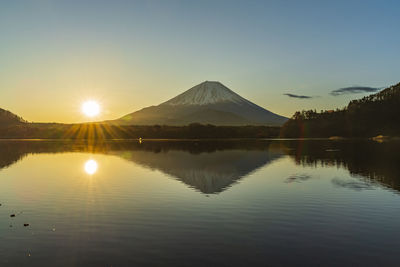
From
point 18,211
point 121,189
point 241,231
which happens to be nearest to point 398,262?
point 241,231

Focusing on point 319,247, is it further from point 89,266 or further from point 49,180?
point 49,180

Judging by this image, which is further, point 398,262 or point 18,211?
point 18,211

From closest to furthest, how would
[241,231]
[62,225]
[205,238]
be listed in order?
[205,238] < [241,231] < [62,225]

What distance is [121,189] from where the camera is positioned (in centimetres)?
3359

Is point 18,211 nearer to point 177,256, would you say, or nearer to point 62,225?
point 62,225

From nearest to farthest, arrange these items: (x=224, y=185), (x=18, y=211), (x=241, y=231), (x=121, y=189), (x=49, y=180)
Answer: (x=241, y=231), (x=18, y=211), (x=121, y=189), (x=224, y=185), (x=49, y=180)

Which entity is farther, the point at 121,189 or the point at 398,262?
the point at 121,189

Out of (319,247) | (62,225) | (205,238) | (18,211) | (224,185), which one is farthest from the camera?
(224,185)

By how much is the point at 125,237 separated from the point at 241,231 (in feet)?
19.4

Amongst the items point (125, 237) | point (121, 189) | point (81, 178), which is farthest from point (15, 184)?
point (125, 237)

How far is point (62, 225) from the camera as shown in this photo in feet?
66.4

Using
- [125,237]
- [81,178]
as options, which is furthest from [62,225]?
[81,178]

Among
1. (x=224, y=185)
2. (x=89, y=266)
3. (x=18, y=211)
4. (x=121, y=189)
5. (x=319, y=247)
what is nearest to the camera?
(x=89, y=266)

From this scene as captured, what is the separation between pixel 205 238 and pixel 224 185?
18.6m
